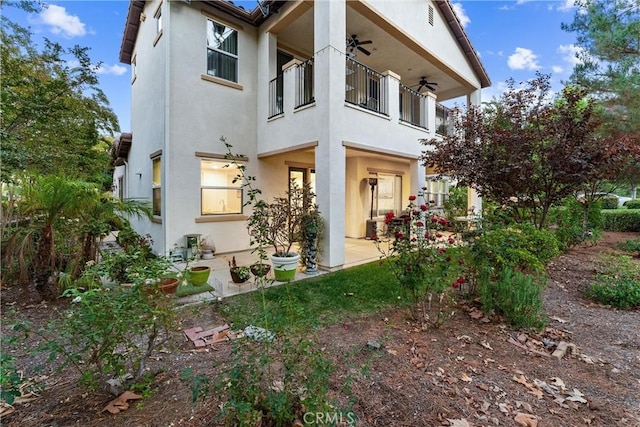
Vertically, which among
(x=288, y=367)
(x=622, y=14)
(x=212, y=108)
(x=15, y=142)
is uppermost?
(x=622, y=14)

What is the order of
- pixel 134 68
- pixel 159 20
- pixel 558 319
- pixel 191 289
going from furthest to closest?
pixel 134 68 → pixel 159 20 → pixel 191 289 → pixel 558 319

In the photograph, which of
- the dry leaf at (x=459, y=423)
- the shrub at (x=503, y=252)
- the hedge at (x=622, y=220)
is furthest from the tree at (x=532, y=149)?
the hedge at (x=622, y=220)

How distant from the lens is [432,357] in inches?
118

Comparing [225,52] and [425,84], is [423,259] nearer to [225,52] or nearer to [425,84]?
[225,52]

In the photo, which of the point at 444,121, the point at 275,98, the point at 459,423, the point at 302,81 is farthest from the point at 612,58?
the point at 459,423

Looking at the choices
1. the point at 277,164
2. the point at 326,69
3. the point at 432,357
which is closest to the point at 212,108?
the point at 277,164

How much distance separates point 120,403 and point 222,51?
844cm

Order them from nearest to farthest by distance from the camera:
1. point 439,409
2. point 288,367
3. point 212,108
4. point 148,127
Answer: point 288,367 → point 439,409 → point 212,108 → point 148,127

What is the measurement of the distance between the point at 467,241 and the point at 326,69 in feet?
15.3

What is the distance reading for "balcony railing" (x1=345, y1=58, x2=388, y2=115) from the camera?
7890 mm

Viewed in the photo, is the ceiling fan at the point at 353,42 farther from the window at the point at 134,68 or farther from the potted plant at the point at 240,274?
the window at the point at 134,68

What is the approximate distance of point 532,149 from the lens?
5.99 meters

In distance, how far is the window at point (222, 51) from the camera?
7688 mm

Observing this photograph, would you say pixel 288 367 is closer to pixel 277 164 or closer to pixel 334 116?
pixel 334 116
